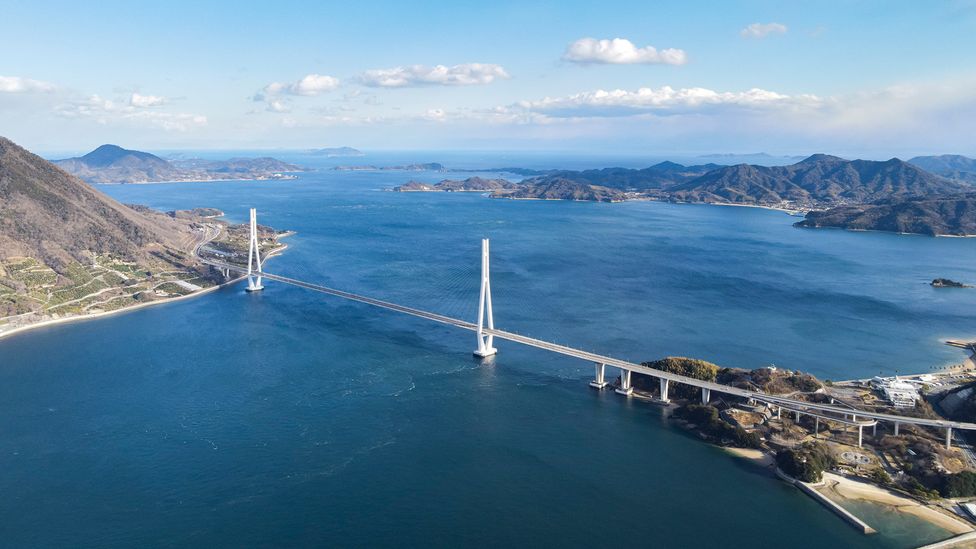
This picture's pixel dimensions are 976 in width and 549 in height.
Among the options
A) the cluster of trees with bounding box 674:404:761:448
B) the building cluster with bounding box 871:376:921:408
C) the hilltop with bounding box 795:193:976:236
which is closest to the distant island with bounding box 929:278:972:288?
the building cluster with bounding box 871:376:921:408

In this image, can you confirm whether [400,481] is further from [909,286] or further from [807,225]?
[807,225]

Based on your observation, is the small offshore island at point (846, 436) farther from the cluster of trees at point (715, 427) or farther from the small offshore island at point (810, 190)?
the small offshore island at point (810, 190)

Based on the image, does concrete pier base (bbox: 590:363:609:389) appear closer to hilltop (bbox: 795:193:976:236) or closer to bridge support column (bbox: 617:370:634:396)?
bridge support column (bbox: 617:370:634:396)

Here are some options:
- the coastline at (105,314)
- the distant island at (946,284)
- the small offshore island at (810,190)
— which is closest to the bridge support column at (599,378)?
the coastline at (105,314)

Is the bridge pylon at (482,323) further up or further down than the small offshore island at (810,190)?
further down

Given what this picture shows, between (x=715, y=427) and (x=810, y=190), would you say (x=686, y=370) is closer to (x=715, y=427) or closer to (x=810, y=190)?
(x=715, y=427)

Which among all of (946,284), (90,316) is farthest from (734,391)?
(90,316)

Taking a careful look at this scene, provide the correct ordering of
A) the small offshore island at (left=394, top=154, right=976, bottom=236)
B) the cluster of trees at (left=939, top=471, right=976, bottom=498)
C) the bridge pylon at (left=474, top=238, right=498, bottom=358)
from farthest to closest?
the small offshore island at (left=394, top=154, right=976, bottom=236) → the bridge pylon at (left=474, top=238, right=498, bottom=358) → the cluster of trees at (left=939, top=471, right=976, bottom=498)
